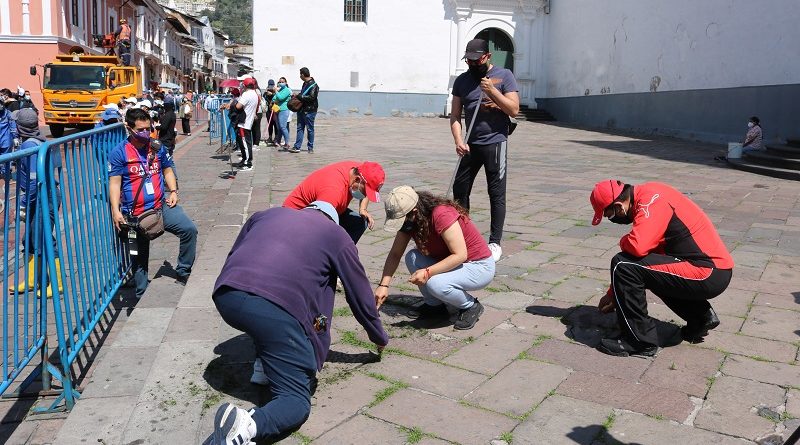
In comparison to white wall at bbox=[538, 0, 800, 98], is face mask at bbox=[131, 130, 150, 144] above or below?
below

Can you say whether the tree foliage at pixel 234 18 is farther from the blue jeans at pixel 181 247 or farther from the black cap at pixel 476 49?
the black cap at pixel 476 49

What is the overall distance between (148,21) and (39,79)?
805 inches

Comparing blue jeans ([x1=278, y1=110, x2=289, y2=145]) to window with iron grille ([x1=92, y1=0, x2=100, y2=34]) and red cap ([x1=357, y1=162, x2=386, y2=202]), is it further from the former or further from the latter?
window with iron grille ([x1=92, y1=0, x2=100, y2=34])

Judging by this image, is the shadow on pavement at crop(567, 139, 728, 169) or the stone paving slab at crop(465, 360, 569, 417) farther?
the shadow on pavement at crop(567, 139, 728, 169)

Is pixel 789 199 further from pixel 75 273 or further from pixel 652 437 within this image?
pixel 75 273

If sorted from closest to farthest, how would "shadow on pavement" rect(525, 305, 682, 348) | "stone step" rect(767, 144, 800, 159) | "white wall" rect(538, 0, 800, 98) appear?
"shadow on pavement" rect(525, 305, 682, 348)
"stone step" rect(767, 144, 800, 159)
"white wall" rect(538, 0, 800, 98)

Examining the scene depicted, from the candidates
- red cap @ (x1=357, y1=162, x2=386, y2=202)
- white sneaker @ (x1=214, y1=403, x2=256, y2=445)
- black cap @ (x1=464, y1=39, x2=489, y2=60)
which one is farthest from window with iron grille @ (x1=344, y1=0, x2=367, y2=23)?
white sneaker @ (x1=214, y1=403, x2=256, y2=445)

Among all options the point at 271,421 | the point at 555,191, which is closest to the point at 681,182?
the point at 555,191

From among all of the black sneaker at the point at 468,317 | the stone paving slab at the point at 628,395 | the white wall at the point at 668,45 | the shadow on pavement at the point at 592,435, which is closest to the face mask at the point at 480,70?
the black sneaker at the point at 468,317

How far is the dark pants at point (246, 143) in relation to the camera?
10.6 metres

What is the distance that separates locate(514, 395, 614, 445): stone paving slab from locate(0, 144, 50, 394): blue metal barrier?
7.40 feet

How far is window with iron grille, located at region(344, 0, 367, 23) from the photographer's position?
2695cm

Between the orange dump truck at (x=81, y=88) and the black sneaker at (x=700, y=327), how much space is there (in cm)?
1879

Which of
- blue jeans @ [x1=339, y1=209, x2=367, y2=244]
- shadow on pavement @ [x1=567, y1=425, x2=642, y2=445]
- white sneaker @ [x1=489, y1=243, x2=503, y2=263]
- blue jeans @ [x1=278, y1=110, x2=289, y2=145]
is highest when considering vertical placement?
blue jeans @ [x1=278, y1=110, x2=289, y2=145]
